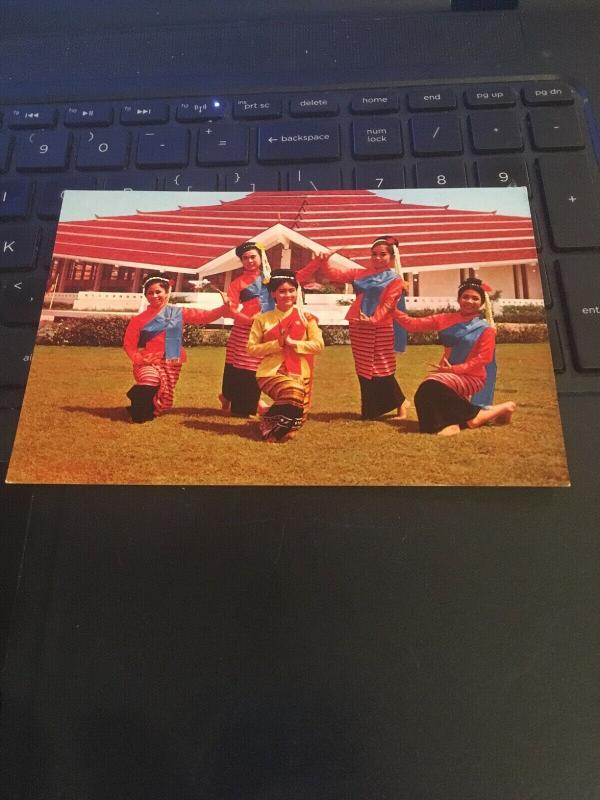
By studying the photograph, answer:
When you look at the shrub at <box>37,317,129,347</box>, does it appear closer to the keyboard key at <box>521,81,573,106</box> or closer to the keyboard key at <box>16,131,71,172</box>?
the keyboard key at <box>16,131,71,172</box>

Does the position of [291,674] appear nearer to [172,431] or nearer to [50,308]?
[172,431]

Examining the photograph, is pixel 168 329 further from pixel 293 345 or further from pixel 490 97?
pixel 490 97

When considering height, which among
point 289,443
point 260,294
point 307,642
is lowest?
point 307,642

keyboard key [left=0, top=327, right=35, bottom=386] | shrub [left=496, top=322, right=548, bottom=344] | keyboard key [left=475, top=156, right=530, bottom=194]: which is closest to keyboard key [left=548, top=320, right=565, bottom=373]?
shrub [left=496, top=322, right=548, bottom=344]

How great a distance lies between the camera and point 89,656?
0.30m

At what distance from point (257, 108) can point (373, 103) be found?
84 mm

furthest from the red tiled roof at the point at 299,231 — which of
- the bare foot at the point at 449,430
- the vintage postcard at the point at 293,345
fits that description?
the bare foot at the point at 449,430

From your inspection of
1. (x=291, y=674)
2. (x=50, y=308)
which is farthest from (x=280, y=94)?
(x=291, y=674)

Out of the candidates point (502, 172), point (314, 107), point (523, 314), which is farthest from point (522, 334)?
point (314, 107)

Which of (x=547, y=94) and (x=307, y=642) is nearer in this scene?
(x=307, y=642)

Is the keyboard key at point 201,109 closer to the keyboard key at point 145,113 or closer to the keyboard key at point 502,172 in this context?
the keyboard key at point 145,113

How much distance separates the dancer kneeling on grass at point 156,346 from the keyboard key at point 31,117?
0.16 meters

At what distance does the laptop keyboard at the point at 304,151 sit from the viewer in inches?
15.3

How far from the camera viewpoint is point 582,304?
14.2 inches
